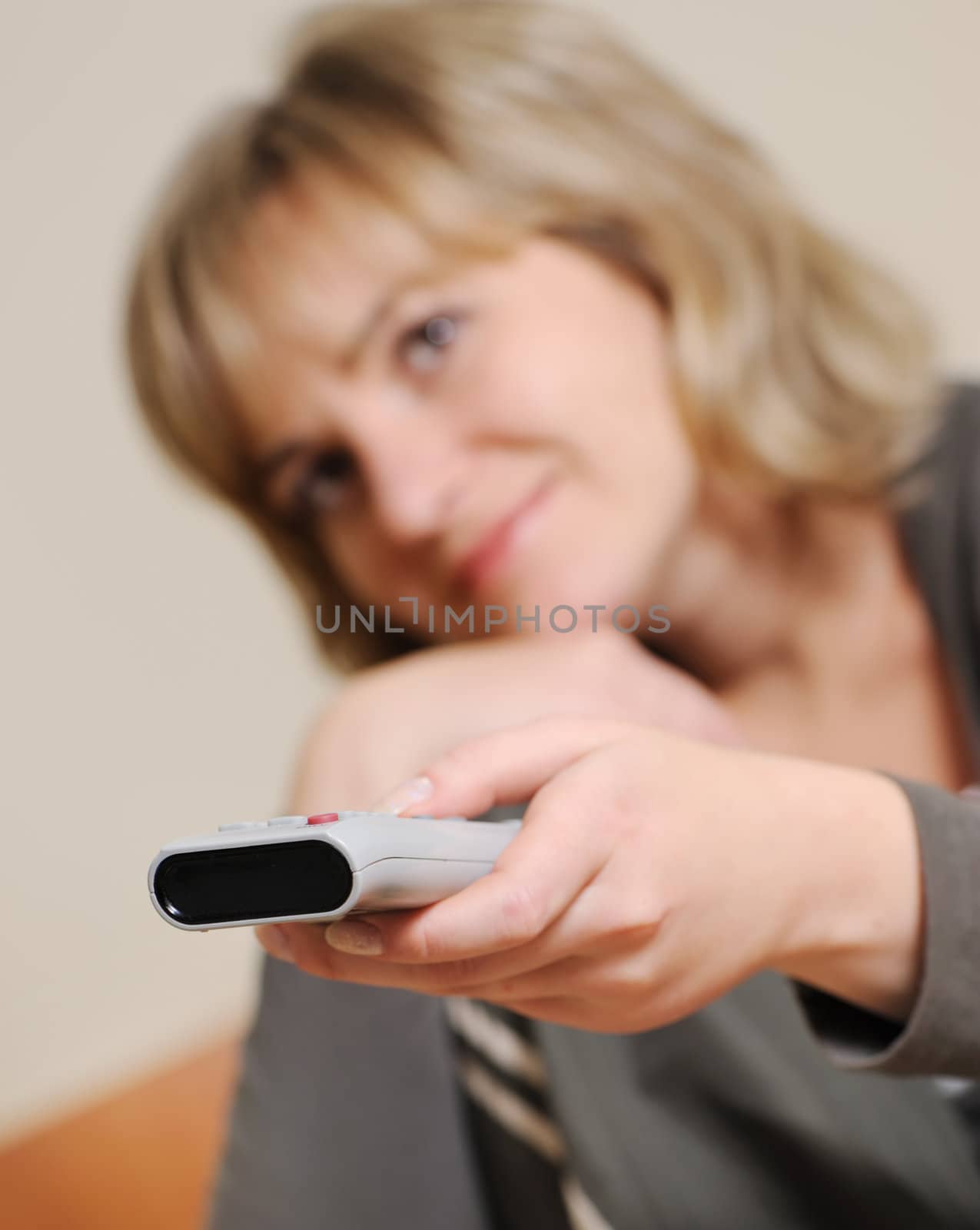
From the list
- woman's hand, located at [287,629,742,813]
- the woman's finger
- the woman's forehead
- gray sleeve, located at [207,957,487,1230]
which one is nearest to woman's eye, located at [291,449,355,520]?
the woman's forehead

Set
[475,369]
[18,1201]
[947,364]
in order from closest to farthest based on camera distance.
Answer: [475,369], [18,1201], [947,364]

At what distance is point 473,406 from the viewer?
0.77 meters

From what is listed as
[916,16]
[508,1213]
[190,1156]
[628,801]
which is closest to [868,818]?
[628,801]

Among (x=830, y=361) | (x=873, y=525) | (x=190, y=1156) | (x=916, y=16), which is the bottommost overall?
(x=190, y=1156)

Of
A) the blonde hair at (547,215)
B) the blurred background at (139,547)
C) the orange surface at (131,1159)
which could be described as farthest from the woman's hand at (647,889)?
the blurred background at (139,547)

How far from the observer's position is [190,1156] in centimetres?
99

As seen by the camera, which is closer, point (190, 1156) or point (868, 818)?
point (868, 818)

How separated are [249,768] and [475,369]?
0.71 meters

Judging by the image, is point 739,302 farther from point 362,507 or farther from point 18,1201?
point 18,1201

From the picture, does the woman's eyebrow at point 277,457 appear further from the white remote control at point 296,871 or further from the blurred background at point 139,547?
the white remote control at point 296,871

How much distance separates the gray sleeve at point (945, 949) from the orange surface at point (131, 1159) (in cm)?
64

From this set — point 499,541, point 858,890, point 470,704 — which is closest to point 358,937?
point 858,890

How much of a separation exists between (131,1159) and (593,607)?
73cm

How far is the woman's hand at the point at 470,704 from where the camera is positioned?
0.58 meters
